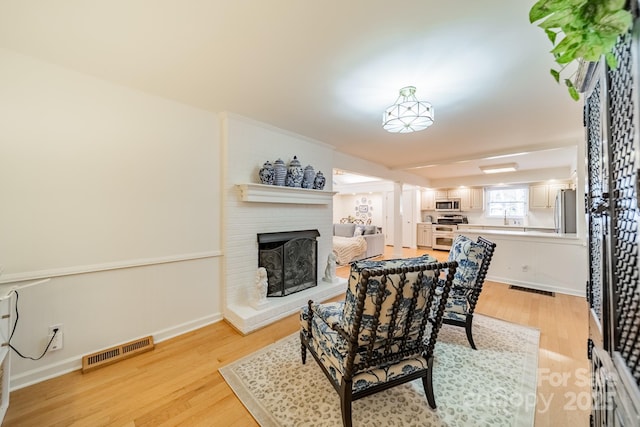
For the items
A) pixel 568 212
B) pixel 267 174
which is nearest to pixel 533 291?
pixel 568 212

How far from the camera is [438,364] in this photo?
2115 millimetres

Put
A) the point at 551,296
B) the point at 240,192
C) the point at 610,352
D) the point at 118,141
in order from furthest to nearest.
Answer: the point at 551,296
the point at 240,192
the point at 118,141
the point at 610,352

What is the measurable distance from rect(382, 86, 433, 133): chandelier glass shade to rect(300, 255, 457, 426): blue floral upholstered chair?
131 cm

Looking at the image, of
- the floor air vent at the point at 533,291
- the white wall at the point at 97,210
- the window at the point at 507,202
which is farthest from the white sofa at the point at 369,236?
the white wall at the point at 97,210

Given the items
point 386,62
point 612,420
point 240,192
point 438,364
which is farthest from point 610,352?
point 240,192

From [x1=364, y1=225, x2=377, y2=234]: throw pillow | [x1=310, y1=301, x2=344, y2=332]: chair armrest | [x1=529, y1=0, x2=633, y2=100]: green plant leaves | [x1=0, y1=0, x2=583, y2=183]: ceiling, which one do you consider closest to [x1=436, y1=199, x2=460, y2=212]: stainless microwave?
[x1=364, y1=225, x2=377, y2=234]: throw pillow

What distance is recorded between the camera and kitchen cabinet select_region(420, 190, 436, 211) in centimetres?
866

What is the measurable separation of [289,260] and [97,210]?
2148 millimetres

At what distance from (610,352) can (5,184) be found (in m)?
3.54

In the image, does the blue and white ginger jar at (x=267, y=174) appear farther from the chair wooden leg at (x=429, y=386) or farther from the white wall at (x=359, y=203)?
the white wall at (x=359, y=203)

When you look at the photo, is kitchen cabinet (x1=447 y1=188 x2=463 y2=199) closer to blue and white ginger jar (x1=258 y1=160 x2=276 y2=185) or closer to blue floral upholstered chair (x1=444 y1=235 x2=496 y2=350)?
blue floral upholstered chair (x1=444 y1=235 x2=496 y2=350)

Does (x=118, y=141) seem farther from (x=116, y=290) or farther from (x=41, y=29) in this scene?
(x=116, y=290)

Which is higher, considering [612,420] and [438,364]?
[612,420]

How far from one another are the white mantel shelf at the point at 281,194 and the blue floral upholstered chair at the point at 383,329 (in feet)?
6.12
